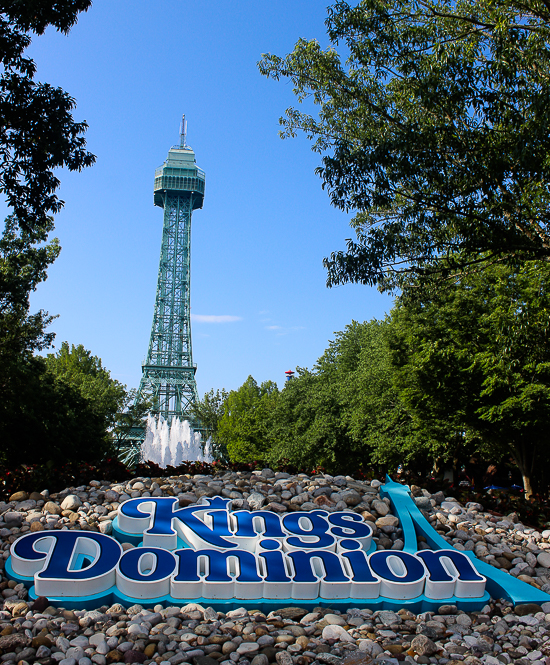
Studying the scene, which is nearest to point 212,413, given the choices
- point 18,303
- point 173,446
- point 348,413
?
point 173,446

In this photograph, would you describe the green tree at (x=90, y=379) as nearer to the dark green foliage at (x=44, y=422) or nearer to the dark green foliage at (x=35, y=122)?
the dark green foliage at (x=44, y=422)

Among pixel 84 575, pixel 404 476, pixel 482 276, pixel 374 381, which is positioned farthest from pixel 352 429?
pixel 84 575

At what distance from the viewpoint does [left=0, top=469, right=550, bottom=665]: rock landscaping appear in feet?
17.8

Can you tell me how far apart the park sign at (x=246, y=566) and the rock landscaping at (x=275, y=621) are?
0.59 ft

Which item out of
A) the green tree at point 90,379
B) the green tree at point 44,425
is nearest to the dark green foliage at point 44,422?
the green tree at point 44,425

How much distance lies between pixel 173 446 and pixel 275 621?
4342 centimetres

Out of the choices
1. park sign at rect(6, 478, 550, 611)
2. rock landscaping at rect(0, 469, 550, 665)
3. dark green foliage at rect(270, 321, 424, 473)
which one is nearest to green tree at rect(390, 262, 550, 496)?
dark green foliage at rect(270, 321, 424, 473)

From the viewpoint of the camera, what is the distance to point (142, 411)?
127 feet

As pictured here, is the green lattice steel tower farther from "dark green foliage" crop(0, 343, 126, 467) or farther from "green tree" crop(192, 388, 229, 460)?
"dark green foliage" crop(0, 343, 126, 467)

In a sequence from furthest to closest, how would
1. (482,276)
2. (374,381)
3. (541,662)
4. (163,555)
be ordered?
(374,381) → (482,276) → (163,555) → (541,662)

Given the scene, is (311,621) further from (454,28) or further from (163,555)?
(454,28)

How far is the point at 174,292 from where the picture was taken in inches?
3504

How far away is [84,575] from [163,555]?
961 mm

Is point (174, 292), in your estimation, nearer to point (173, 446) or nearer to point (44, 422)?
point (173, 446)
